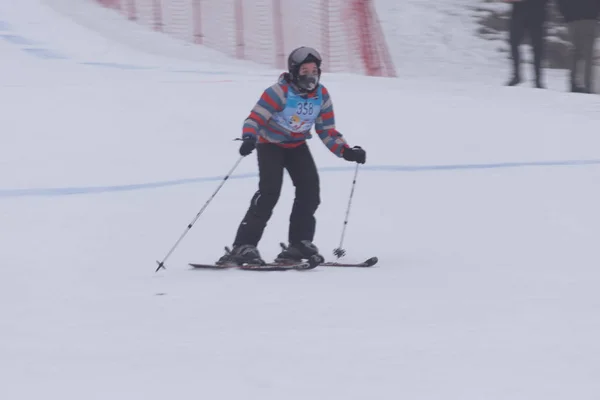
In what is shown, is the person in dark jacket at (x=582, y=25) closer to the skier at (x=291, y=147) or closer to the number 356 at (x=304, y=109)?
the skier at (x=291, y=147)

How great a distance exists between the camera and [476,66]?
15969 millimetres

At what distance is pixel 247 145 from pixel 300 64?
1.72 ft

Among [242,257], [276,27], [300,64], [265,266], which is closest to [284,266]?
[265,266]

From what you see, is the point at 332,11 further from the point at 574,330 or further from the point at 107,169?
the point at 574,330

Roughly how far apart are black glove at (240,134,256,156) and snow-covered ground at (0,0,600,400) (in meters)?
0.62

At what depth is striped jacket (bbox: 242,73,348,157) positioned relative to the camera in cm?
593

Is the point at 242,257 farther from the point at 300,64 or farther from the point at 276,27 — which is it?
the point at 276,27

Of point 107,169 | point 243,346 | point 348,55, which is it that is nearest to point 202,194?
point 107,169

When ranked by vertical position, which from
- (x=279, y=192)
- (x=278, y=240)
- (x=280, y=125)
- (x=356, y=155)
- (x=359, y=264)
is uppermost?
(x=280, y=125)

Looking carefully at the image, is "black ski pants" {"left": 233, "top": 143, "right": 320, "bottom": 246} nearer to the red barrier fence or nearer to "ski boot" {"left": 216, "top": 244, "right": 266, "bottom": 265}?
"ski boot" {"left": 216, "top": 244, "right": 266, "bottom": 265}

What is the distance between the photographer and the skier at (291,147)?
19.5 ft

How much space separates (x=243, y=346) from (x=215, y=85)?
759 cm

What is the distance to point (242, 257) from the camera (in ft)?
19.9

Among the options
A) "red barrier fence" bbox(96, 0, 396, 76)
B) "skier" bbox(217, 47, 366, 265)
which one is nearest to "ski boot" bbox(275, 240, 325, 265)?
"skier" bbox(217, 47, 366, 265)
